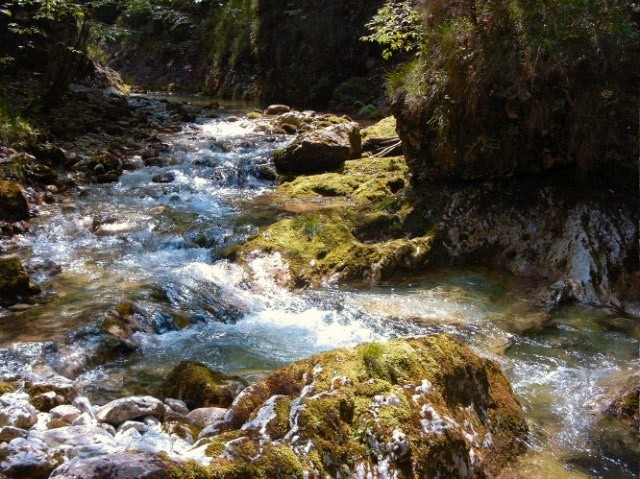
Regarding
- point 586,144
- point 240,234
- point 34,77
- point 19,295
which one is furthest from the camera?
point 34,77

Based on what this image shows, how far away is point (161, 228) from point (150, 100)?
38.4 ft

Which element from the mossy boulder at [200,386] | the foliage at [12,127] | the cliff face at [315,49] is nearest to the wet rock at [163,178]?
the foliage at [12,127]

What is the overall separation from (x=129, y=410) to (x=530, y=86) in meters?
6.04

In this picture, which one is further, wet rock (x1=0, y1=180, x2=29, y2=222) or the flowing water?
wet rock (x1=0, y1=180, x2=29, y2=222)

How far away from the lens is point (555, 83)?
721 centimetres

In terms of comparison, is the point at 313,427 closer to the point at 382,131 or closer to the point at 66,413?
the point at 66,413

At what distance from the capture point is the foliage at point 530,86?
7.05 metres

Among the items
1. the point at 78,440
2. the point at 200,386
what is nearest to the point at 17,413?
the point at 78,440

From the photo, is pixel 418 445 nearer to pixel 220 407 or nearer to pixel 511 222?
pixel 220 407

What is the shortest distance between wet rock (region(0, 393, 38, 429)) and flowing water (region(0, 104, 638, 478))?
1.14 m

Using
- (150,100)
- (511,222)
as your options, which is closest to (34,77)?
(150,100)

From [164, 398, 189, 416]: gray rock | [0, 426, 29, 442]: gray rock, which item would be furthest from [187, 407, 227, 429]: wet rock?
[0, 426, 29, 442]: gray rock

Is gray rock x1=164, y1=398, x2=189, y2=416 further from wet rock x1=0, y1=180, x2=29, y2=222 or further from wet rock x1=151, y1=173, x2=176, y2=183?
wet rock x1=151, y1=173, x2=176, y2=183

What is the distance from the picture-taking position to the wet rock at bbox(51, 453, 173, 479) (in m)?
1.98
